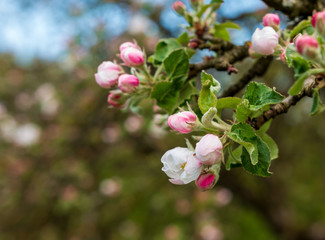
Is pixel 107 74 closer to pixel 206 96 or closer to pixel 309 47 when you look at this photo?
pixel 206 96

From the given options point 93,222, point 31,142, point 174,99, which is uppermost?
point 174,99

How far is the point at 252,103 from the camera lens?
64 cm

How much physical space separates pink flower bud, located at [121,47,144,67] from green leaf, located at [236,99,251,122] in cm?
29

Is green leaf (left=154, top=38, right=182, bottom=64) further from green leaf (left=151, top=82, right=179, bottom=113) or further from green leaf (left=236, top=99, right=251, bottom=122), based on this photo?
green leaf (left=236, top=99, right=251, bottom=122)

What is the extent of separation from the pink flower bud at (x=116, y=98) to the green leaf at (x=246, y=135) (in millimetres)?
347

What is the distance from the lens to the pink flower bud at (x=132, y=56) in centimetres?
79

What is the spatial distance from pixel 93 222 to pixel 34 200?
1.94 ft

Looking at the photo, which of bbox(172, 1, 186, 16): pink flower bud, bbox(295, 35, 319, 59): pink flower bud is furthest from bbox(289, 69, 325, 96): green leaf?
bbox(172, 1, 186, 16): pink flower bud

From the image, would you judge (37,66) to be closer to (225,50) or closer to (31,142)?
(31,142)

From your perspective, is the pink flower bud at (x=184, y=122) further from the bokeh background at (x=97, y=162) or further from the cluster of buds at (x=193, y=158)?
→ the bokeh background at (x=97, y=162)

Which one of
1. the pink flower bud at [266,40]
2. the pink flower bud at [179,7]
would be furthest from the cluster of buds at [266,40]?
the pink flower bud at [179,7]

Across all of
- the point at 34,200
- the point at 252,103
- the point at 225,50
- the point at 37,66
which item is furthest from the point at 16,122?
the point at 252,103

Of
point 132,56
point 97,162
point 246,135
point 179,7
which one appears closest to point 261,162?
point 246,135

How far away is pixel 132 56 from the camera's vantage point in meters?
0.79
